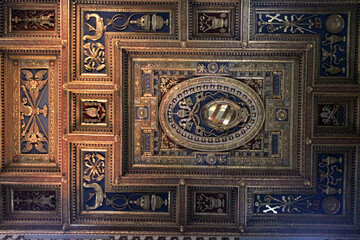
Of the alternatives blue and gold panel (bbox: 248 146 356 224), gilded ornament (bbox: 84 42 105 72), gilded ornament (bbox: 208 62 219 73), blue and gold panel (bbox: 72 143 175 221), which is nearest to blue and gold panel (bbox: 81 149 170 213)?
blue and gold panel (bbox: 72 143 175 221)

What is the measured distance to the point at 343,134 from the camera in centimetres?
625

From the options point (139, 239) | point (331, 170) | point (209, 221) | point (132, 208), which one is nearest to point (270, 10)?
point (331, 170)

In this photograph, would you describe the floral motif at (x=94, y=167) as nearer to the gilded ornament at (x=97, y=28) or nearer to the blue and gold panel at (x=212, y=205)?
the blue and gold panel at (x=212, y=205)

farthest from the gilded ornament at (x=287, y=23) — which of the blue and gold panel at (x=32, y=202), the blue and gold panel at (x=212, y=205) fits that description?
the blue and gold panel at (x=32, y=202)

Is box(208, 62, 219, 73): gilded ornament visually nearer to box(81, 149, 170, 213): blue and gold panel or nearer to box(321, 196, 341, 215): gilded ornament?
box(81, 149, 170, 213): blue and gold panel

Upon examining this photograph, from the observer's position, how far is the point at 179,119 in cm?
647

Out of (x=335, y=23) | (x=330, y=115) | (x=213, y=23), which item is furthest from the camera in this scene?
(x=330, y=115)

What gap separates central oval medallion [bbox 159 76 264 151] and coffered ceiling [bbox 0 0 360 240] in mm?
23

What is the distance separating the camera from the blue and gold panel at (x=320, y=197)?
6.36 metres

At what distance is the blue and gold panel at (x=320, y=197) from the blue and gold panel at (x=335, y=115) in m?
0.42

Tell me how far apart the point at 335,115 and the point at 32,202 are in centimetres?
693

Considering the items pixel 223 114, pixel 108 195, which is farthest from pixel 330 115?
pixel 108 195

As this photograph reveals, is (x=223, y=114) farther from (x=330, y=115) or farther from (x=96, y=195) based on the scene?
(x=96, y=195)

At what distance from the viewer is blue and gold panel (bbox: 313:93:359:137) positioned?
6.24 metres
